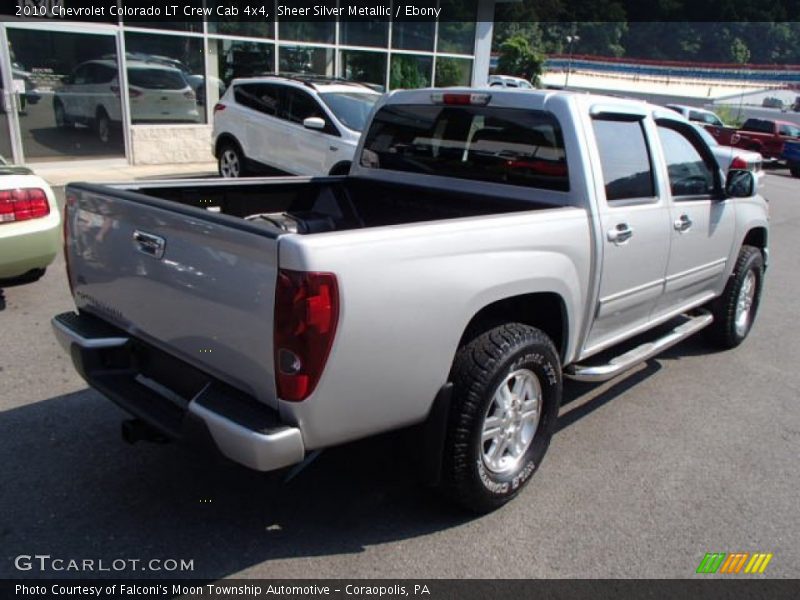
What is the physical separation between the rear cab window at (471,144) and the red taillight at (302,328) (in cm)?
176

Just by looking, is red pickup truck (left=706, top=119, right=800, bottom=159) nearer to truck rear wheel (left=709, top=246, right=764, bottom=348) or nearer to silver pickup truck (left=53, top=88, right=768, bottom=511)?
truck rear wheel (left=709, top=246, right=764, bottom=348)

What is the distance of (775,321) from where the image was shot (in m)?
6.41

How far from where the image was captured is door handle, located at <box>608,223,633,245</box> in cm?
349

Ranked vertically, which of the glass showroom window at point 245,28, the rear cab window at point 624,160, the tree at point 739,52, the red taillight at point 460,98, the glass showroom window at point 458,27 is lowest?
the rear cab window at point 624,160

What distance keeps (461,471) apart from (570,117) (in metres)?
1.86

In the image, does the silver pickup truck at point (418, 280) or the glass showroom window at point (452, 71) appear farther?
the glass showroom window at point (452, 71)

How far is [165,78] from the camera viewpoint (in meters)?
12.9

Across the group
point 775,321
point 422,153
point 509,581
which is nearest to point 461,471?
point 509,581

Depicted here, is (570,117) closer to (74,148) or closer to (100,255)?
(100,255)

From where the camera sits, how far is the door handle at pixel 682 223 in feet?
13.4

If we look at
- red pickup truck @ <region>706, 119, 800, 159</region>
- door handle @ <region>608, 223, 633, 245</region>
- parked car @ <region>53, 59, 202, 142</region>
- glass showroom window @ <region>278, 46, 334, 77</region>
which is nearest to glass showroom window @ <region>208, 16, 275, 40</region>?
glass showroom window @ <region>278, 46, 334, 77</region>

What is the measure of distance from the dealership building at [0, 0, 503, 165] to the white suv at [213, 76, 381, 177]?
2.62 m

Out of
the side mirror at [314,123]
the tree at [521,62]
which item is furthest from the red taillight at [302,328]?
the tree at [521,62]

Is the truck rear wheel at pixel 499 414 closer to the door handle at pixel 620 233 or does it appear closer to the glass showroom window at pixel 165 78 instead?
the door handle at pixel 620 233
